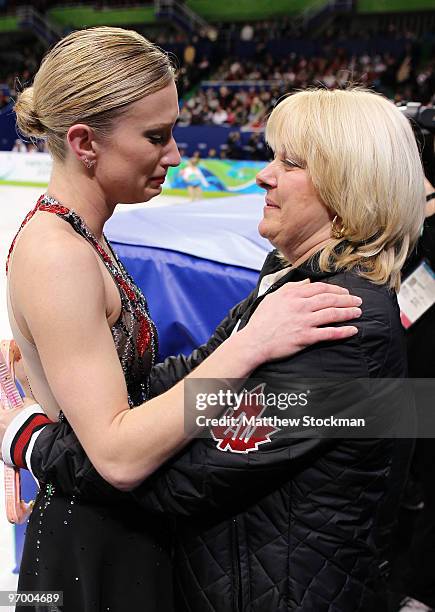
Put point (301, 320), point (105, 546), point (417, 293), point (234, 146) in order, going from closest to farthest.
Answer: point (301, 320), point (105, 546), point (417, 293), point (234, 146)

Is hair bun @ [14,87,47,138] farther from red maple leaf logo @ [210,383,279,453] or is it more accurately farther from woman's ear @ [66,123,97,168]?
red maple leaf logo @ [210,383,279,453]

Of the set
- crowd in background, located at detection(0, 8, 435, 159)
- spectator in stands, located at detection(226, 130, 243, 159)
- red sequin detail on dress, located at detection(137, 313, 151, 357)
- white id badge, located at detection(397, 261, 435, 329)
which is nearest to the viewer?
red sequin detail on dress, located at detection(137, 313, 151, 357)

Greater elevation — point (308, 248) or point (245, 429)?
point (308, 248)

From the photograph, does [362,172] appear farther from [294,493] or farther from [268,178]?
[294,493]

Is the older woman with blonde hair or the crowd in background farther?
the crowd in background

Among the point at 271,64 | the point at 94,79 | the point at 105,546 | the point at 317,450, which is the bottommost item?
the point at 271,64

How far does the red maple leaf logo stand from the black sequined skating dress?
230mm

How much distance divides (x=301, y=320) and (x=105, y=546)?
54 centimetres

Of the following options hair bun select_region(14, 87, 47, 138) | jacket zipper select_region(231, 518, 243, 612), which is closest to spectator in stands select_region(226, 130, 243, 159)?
hair bun select_region(14, 87, 47, 138)

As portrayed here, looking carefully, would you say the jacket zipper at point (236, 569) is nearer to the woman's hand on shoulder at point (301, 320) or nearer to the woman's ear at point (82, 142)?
the woman's hand on shoulder at point (301, 320)

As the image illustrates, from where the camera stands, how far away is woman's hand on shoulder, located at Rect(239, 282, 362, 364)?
851 millimetres

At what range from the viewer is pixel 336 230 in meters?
1.00

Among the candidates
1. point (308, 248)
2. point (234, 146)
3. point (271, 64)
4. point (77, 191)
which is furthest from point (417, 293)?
point (271, 64)

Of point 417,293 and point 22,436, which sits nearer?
point 22,436
